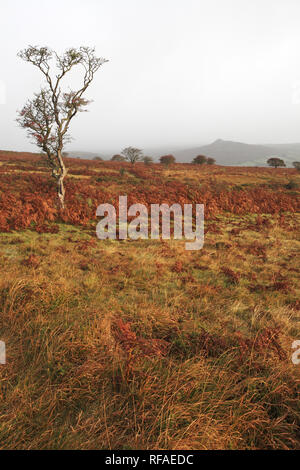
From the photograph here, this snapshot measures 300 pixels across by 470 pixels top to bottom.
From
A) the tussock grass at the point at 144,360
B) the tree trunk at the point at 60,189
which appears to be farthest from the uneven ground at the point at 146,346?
the tree trunk at the point at 60,189

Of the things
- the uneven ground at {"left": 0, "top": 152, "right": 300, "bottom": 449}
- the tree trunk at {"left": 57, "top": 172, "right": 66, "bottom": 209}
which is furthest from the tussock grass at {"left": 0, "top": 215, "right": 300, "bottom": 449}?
the tree trunk at {"left": 57, "top": 172, "right": 66, "bottom": 209}

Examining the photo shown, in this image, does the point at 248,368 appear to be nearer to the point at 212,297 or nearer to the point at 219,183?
the point at 212,297

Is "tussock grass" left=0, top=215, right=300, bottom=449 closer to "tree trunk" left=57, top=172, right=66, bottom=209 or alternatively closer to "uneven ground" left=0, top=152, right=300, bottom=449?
"uneven ground" left=0, top=152, right=300, bottom=449

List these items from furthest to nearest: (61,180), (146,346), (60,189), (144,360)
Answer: (60,189), (61,180), (146,346), (144,360)

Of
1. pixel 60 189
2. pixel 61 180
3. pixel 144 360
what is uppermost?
pixel 61 180

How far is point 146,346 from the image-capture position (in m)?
3.39

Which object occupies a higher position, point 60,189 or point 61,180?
point 61,180

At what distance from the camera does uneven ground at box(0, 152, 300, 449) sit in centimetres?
234

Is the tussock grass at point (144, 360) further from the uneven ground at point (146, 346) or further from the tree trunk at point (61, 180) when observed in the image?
the tree trunk at point (61, 180)

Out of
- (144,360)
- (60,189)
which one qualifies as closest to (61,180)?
(60,189)

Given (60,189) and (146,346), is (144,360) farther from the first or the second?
(60,189)

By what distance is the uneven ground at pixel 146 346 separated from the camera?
2336 millimetres

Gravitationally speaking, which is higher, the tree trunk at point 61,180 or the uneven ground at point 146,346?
the tree trunk at point 61,180

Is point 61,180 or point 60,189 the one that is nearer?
point 61,180
